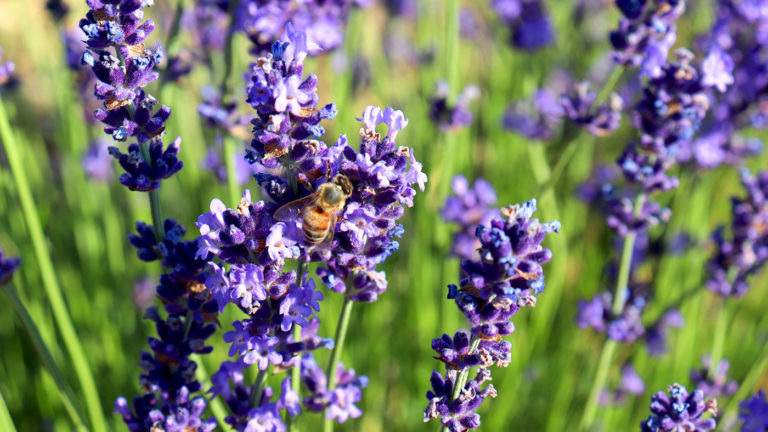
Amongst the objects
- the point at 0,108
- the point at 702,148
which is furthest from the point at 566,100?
the point at 0,108

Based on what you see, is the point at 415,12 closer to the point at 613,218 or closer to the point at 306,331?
the point at 613,218

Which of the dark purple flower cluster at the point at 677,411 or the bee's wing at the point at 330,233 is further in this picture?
the dark purple flower cluster at the point at 677,411

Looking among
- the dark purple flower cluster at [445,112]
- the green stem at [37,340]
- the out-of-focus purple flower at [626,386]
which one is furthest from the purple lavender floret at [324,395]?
the out-of-focus purple flower at [626,386]

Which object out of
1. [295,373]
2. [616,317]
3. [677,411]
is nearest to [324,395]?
[295,373]

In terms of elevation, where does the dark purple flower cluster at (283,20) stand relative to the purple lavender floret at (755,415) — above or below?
above

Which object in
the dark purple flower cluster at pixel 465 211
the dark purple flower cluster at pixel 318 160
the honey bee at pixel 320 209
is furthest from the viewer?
the dark purple flower cluster at pixel 465 211

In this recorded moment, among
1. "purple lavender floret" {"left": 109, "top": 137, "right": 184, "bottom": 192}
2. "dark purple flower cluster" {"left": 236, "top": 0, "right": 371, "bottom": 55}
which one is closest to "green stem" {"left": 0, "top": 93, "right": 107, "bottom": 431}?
"purple lavender floret" {"left": 109, "top": 137, "right": 184, "bottom": 192}

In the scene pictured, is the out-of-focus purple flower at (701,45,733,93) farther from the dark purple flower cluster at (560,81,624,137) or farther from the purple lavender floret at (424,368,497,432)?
the purple lavender floret at (424,368,497,432)

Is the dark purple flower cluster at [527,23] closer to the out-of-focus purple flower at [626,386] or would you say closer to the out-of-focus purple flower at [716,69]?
the out-of-focus purple flower at [716,69]
